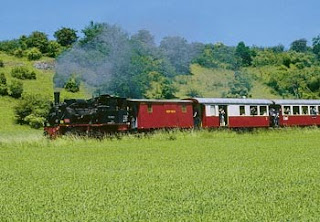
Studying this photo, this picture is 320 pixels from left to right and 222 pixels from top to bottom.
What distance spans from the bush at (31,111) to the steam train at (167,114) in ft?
58.9

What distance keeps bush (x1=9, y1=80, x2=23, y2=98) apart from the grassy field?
40.6m

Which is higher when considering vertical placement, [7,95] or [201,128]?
[7,95]

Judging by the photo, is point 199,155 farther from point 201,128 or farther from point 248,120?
point 248,120

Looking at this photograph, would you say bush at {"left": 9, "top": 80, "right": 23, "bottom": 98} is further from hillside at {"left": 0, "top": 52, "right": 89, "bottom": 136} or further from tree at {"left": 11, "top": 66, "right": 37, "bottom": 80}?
tree at {"left": 11, "top": 66, "right": 37, "bottom": 80}

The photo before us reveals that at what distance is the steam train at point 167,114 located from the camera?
28.3m

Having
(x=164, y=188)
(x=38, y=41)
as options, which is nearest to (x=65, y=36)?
(x=38, y=41)

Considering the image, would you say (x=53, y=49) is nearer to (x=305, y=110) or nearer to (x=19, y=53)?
(x=19, y=53)

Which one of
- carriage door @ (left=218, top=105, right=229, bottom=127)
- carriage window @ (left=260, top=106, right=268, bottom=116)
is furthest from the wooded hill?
carriage window @ (left=260, top=106, right=268, bottom=116)

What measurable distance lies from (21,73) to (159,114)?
117 ft

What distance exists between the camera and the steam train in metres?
28.3

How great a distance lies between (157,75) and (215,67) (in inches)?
1101

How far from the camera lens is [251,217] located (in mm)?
6953

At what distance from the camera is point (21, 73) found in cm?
6309

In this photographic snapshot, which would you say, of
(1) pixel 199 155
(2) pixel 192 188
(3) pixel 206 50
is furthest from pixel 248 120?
(3) pixel 206 50
